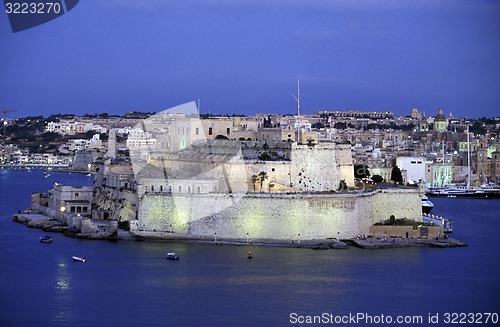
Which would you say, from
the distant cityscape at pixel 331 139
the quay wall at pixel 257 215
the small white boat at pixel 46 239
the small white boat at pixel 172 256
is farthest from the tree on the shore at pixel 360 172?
the small white boat at pixel 172 256

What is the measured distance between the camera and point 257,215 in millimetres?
17469

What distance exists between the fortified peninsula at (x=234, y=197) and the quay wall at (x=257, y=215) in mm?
14

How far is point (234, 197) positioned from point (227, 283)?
2883 millimetres

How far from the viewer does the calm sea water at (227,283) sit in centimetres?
1344

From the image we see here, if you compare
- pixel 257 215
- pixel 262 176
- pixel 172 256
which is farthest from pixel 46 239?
pixel 262 176

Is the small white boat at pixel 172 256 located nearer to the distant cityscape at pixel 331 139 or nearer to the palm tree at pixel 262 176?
the palm tree at pixel 262 176

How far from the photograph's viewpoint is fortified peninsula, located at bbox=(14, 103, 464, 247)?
17516 millimetres

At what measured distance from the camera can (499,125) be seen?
56.8m

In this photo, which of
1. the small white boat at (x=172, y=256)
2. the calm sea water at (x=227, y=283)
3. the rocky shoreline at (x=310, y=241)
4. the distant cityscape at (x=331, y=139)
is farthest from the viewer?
the distant cityscape at (x=331, y=139)

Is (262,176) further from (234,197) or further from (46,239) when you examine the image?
(46,239)

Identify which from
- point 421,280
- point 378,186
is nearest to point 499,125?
point 378,186

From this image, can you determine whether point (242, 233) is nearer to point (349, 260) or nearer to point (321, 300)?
point (349, 260)

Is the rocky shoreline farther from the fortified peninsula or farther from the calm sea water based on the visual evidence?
the calm sea water

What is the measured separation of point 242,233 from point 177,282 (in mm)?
2690
